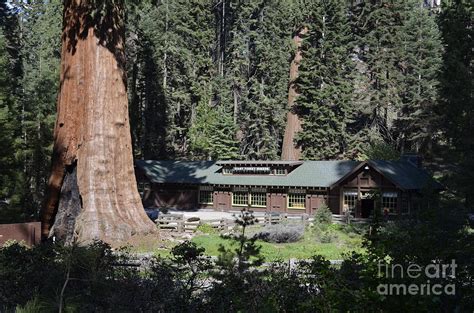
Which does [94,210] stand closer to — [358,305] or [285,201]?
[358,305]

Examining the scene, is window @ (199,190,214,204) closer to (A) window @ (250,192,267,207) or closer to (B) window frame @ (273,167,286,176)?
(A) window @ (250,192,267,207)

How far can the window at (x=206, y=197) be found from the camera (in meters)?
43.6

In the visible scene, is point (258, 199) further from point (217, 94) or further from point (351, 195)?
point (217, 94)

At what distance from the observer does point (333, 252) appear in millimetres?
20609

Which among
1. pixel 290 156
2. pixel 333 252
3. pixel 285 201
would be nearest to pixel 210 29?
pixel 290 156

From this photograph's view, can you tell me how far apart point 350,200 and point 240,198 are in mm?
9773

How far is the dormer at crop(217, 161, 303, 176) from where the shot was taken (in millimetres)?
41066

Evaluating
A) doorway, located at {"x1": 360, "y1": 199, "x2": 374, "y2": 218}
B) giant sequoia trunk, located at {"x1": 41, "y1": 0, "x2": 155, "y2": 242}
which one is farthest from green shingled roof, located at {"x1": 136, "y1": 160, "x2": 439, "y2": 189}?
giant sequoia trunk, located at {"x1": 41, "y1": 0, "x2": 155, "y2": 242}

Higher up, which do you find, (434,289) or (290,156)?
(290,156)

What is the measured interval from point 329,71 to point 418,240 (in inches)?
2031

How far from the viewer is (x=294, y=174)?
40562mm

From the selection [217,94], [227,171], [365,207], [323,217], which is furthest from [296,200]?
[217,94]

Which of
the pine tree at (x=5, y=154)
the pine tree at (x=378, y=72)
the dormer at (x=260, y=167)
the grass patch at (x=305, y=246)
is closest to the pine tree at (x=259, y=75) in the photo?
the pine tree at (x=378, y=72)

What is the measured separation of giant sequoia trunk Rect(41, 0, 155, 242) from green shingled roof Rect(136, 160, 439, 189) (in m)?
22.8
